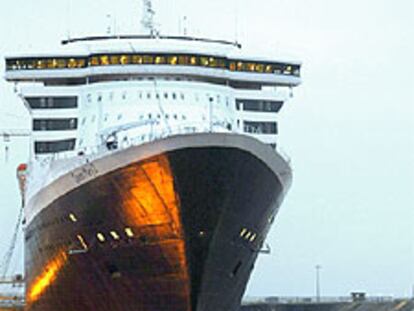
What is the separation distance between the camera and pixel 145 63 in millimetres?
42750

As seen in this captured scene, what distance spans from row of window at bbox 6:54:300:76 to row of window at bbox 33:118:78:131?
2.34 meters

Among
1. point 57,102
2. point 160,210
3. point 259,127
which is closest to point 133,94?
point 57,102

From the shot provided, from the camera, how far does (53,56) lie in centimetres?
4428

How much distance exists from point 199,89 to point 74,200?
7699 mm

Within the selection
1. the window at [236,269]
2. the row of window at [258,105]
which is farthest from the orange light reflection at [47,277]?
the row of window at [258,105]

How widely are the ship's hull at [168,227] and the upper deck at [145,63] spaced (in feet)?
20.3

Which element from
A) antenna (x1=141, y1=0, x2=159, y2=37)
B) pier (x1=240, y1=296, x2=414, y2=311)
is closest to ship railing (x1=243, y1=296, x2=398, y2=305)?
pier (x1=240, y1=296, x2=414, y2=311)

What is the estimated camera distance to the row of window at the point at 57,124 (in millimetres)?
42594

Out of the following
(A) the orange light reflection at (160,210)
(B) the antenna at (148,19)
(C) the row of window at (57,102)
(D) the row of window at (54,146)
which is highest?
(B) the antenna at (148,19)

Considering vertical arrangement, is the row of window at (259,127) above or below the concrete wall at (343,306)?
above

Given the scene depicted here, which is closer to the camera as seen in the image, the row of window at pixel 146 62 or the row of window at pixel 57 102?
the row of window at pixel 146 62

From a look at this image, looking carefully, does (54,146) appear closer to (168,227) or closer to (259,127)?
(259,127)

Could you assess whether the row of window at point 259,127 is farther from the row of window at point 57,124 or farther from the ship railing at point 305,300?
the ship railing at point 305,300

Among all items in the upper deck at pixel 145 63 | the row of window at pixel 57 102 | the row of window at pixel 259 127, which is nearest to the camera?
the upper deck at pixel 145 63
